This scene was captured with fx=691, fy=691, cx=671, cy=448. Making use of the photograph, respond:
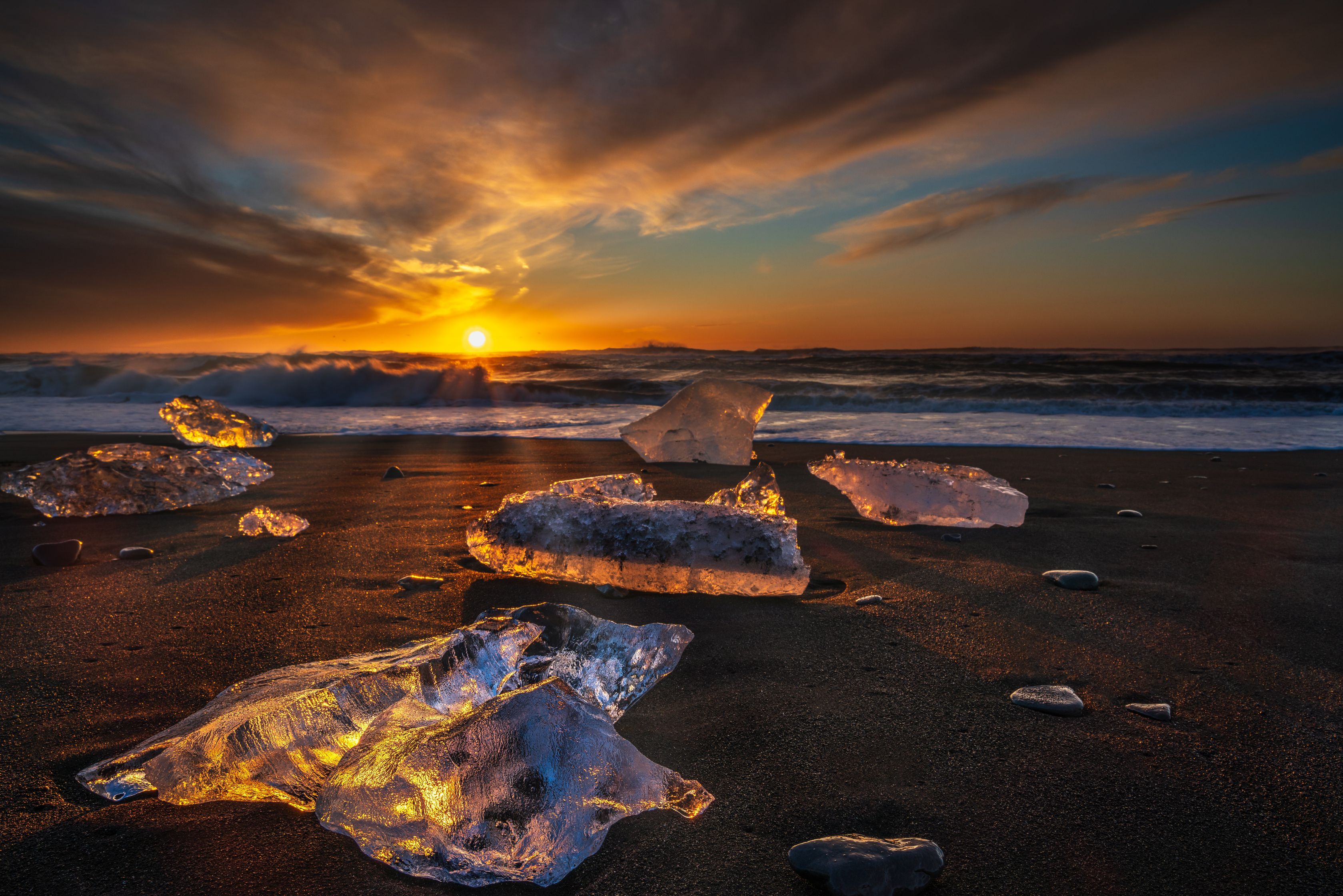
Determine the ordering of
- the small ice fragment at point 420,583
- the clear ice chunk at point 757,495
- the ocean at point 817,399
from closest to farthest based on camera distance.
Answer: the small ice fragment at point 420,583 → the clear ice chunk at point 757,495 → the ocean at point 817,399

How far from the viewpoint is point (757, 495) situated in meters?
2.89

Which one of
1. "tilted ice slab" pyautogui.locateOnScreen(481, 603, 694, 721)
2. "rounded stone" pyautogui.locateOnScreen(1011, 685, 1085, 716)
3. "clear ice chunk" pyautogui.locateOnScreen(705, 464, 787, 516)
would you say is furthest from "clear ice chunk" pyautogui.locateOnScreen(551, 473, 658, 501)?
"rounded stone" pyautogui.locateOnScreen(1011, 685, 1085, 716)

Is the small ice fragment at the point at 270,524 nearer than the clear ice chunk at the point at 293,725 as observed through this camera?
No

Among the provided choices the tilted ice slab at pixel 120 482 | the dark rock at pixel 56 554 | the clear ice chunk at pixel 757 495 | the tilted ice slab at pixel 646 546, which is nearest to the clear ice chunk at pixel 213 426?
the tilted ice slab at pixel 120 482

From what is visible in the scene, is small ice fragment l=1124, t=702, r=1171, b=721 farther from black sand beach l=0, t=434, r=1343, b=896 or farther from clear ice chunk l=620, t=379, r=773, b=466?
clear ice chunk l=620, t=379, r=773, b=466

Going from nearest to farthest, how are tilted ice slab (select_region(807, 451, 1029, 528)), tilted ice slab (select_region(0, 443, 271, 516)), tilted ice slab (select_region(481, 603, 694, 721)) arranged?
tilted ice slab (select_region(481, 603, 694, 721)), tilted ice slab (select_region(807, 451, 1029, 528)), tilted ice slab (select_region(0, 443, 271, 516))

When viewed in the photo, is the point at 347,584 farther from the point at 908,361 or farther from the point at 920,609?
the point at 908,361

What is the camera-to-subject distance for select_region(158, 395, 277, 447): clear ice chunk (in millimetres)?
6566

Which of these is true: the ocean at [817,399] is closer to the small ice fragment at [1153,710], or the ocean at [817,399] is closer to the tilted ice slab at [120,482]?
the tilted ice slab at [120,482]

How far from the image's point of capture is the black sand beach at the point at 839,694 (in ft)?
3.29

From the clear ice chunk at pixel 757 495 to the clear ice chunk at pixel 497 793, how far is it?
1.82 m

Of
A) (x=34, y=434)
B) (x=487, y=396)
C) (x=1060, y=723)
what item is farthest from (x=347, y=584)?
(x=487, y=396)

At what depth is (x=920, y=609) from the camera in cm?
207

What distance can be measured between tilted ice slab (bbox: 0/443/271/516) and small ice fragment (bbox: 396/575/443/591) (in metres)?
1.94
